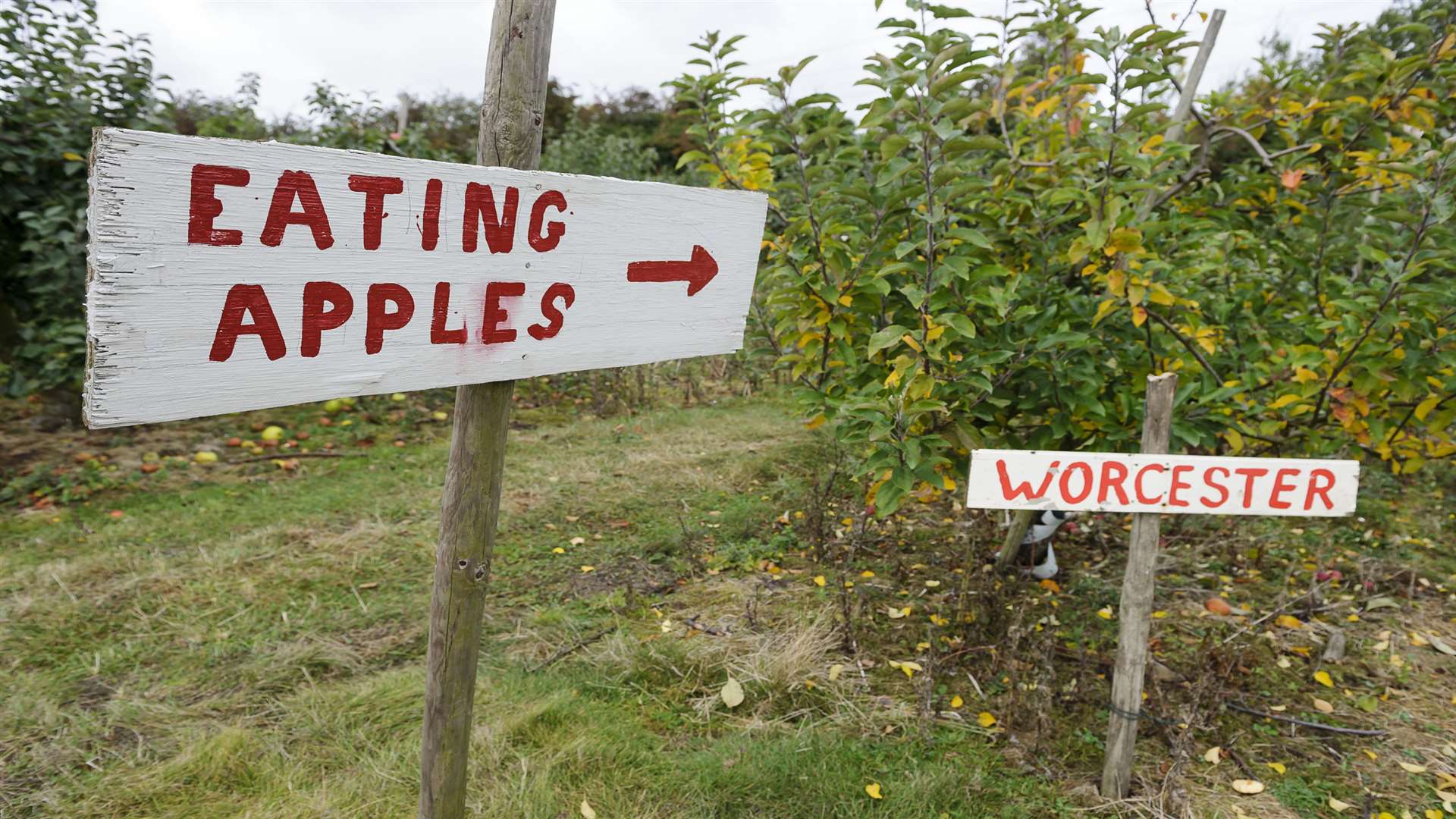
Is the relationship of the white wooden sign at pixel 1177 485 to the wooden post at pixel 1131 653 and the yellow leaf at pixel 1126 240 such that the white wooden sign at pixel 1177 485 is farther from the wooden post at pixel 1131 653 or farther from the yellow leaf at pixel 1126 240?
the yellow leaf at pixel 1126 240

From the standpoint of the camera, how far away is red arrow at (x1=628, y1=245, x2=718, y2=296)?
55.6 inches

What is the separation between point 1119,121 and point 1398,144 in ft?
3.03

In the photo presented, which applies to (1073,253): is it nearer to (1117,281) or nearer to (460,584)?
(1117,281)

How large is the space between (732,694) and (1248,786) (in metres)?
1.39

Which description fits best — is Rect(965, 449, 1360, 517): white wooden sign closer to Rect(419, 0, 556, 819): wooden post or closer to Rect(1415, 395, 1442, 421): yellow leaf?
Rect(1415, 395, 1442, 421): yellow leaf

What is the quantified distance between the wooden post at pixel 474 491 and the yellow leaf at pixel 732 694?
3.23ft

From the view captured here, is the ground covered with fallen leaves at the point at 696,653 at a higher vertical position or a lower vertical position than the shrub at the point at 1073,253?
lower

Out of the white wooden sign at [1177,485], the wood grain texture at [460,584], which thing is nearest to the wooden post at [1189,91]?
the white wooden sign at [1177,485]

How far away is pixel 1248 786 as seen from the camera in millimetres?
2188

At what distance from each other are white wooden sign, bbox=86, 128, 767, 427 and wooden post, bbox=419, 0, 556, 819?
0.17 meters

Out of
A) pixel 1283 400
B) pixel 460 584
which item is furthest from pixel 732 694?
pixel 1283 400

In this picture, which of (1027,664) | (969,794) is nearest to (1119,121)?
(1027,664)

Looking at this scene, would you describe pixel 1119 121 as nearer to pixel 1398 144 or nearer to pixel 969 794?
pixel 1398 144

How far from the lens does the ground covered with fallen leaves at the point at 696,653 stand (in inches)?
83.3
